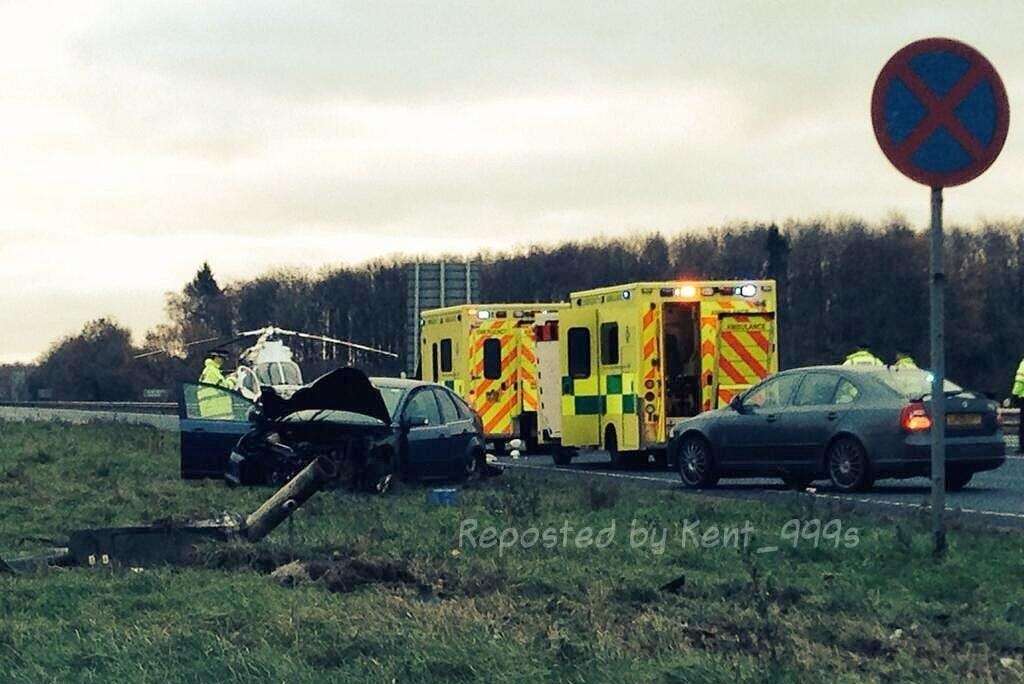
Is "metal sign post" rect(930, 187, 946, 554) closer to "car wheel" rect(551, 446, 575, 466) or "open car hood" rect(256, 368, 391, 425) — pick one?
"open car hood" rect(256, 368, 391, 425)

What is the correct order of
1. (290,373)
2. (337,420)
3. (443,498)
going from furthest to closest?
1. (290,373)
2. (443,498)
3. (337,420)

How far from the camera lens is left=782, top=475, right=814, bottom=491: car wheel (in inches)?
757

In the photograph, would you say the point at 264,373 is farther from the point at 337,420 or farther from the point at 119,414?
the point at 119,414

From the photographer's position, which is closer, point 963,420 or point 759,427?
point 963,420

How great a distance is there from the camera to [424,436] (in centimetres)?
1895

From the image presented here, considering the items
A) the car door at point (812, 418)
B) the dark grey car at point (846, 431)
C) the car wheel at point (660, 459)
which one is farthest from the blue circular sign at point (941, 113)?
the car wheel at point (660, 459)

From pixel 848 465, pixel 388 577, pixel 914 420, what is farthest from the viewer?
pixel 848 465

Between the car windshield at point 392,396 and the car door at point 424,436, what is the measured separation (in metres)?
0.10

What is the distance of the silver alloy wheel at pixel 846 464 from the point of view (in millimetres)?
18494

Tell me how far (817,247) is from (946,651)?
8678 centimetres

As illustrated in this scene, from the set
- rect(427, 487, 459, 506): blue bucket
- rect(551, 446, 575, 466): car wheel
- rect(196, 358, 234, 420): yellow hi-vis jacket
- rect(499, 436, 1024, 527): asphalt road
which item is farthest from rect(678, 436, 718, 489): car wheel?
rect(551, 446, 575, 466): car wheel

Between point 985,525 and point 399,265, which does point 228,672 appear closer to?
point 985,525

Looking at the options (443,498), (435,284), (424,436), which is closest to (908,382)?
(424,436)

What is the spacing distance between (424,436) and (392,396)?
56cm
